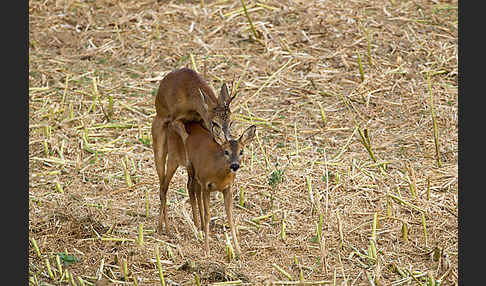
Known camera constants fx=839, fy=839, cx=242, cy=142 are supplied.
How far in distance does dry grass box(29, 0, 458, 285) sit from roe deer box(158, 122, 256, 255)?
421 millimetres

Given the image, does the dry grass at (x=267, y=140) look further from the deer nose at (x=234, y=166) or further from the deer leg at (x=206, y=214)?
the deer nose at (x=234, y=166)

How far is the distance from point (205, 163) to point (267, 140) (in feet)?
11.6

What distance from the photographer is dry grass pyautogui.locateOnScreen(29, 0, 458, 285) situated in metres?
9.59

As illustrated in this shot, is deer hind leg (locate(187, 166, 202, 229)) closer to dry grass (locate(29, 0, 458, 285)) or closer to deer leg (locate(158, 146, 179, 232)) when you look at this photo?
dry grass (locate(29, 0, 458, 285))

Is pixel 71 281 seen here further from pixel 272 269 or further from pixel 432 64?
pixel 432 64

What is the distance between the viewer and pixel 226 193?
9.61 m

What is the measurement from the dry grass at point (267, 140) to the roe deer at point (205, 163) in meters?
0.42

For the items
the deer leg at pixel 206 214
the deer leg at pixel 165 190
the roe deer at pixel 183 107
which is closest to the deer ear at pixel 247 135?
the roe deer at pixel 183 107

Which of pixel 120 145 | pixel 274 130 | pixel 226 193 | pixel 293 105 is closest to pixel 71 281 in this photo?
pixel 226 193

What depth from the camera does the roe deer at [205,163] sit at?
9.17 meters

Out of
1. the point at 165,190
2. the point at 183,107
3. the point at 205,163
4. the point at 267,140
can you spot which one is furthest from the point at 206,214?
the point at 267,140

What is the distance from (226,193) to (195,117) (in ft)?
3.45

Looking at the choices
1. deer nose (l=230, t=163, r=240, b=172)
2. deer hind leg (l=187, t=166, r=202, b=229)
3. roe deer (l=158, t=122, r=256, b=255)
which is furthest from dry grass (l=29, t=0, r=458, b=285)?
deer nose (l=230, t=163, r=240, b=172)

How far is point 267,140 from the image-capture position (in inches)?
506
